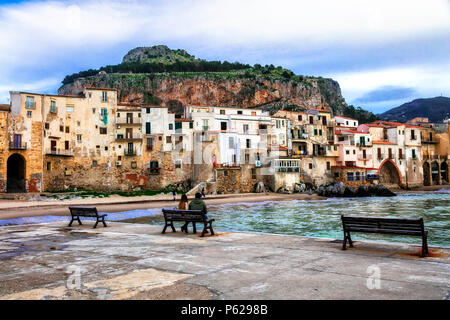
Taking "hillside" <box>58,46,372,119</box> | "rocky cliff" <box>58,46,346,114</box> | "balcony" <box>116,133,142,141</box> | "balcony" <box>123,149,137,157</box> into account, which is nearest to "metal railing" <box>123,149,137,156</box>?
"balcony" <box>123,149,137,157</box>

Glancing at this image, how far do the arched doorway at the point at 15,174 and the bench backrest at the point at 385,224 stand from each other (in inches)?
1886

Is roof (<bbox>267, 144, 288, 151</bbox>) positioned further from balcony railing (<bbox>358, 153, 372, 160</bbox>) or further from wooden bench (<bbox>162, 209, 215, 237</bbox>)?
wooden bench (<bbox>162, 209, 215, 237</bbox>)

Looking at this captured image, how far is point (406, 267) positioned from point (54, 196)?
4284 cm

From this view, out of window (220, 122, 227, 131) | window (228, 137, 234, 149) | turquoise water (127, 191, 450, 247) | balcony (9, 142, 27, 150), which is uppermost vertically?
window (220, 122, 227, 131)

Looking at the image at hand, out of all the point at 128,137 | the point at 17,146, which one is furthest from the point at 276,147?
the point at 17,146

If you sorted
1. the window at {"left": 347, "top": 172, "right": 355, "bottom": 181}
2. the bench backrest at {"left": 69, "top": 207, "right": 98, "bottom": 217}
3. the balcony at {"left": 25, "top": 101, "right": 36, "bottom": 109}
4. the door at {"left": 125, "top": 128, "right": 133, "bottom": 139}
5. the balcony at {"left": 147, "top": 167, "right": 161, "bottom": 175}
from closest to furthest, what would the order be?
the bench backrest at {"left": 69, "top": 207, "right": 98, "bottom": 217}, the balcony at {"left": 25, "top": 101, "right": 36, "bottom": 109}, the balcony at {"left": 147, "top": 167, "right": 161, "bottom": 175}, the door at {"left": 125, "top": 128, "right": 133, "bottom": 139}, the window at {"left": 347, "top": 172, "right": 355, "bottom": 181}

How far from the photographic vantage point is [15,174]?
4875cm

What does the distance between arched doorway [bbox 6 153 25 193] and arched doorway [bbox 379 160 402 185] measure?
2606 inches

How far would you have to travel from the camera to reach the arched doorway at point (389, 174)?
7288 cm

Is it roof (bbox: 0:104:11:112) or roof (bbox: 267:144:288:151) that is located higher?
roof (bbox: 0:104:11:112)

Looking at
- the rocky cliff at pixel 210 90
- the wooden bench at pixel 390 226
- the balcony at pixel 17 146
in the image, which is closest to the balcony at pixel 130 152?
the balcony at pixel 17 146

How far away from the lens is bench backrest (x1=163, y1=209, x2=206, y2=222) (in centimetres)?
1195

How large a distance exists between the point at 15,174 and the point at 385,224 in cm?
5249
